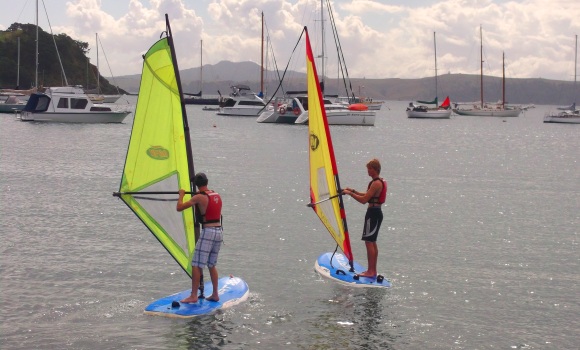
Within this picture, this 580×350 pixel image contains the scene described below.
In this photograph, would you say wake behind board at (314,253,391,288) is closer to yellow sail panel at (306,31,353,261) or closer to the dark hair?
yellow sail panel at (306,31,353,261)

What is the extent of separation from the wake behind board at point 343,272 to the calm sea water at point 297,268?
0.21 m

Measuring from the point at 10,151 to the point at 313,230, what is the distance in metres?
25.6

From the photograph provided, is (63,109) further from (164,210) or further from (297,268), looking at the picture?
(164,210)

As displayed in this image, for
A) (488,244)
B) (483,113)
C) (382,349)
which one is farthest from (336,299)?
(483,113)

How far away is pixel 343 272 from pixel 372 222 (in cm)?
138

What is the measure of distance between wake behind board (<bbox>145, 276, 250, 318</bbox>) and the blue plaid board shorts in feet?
2.51

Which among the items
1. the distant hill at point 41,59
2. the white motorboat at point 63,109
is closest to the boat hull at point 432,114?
the white motorboat at point 63,109

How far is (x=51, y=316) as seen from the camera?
40.1 ft

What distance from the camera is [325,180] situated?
46.8 ft

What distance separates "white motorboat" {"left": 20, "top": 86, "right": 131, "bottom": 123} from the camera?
2607 inches

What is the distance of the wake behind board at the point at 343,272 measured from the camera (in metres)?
14.2

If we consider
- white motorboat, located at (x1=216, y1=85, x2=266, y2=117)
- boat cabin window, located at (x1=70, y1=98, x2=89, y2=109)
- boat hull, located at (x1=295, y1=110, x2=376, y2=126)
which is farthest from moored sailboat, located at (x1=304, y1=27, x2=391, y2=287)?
white motorboat, located at (x1=216, y1=85, x2=266, y2=117)

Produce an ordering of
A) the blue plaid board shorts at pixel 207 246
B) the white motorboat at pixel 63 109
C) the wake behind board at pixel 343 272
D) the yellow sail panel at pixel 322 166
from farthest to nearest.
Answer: the white motorboat at pixel 63 109 → the wake behind board at pixel 343 272 → the yellow sail panel at pixel 322 166 → the blue plaid board shorts at pixel 207 246

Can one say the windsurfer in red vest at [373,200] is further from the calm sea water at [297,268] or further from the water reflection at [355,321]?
the calm sea water at [297,268]
